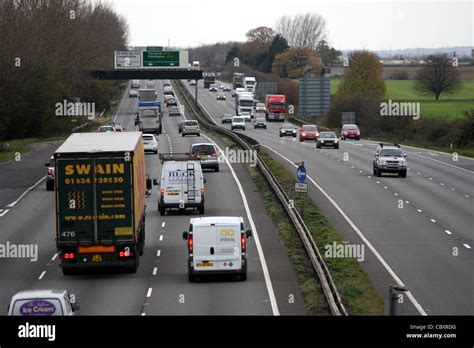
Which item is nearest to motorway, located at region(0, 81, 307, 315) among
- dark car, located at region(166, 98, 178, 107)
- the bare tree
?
dark car, located at region(166, 98, 178, 107)

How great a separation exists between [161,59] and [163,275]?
9393 cm

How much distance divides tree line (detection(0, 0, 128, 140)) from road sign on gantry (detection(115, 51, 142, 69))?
4398 millimetres

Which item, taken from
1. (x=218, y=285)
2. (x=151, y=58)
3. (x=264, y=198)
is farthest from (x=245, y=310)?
(x=151, y=58)

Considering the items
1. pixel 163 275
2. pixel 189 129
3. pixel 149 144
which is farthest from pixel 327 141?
pixel 163 275

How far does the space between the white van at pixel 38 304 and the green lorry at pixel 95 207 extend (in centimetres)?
932

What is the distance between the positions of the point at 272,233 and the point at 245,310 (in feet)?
42.5

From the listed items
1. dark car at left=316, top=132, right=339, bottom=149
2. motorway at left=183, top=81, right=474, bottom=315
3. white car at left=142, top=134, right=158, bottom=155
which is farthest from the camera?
dark car at left=316, top=132, right=339, bottom=149

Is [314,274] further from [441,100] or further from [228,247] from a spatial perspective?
[441,100]

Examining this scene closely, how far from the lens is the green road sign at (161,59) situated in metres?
121

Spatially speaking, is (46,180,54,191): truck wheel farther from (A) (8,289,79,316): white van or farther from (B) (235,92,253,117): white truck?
(B) (235,92,253,117): white truck

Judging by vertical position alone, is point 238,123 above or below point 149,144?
below

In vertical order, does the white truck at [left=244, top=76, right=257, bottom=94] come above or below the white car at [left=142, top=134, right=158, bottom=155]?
above

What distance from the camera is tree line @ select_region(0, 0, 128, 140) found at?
83750 millimetres

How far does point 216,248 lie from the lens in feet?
90.4
